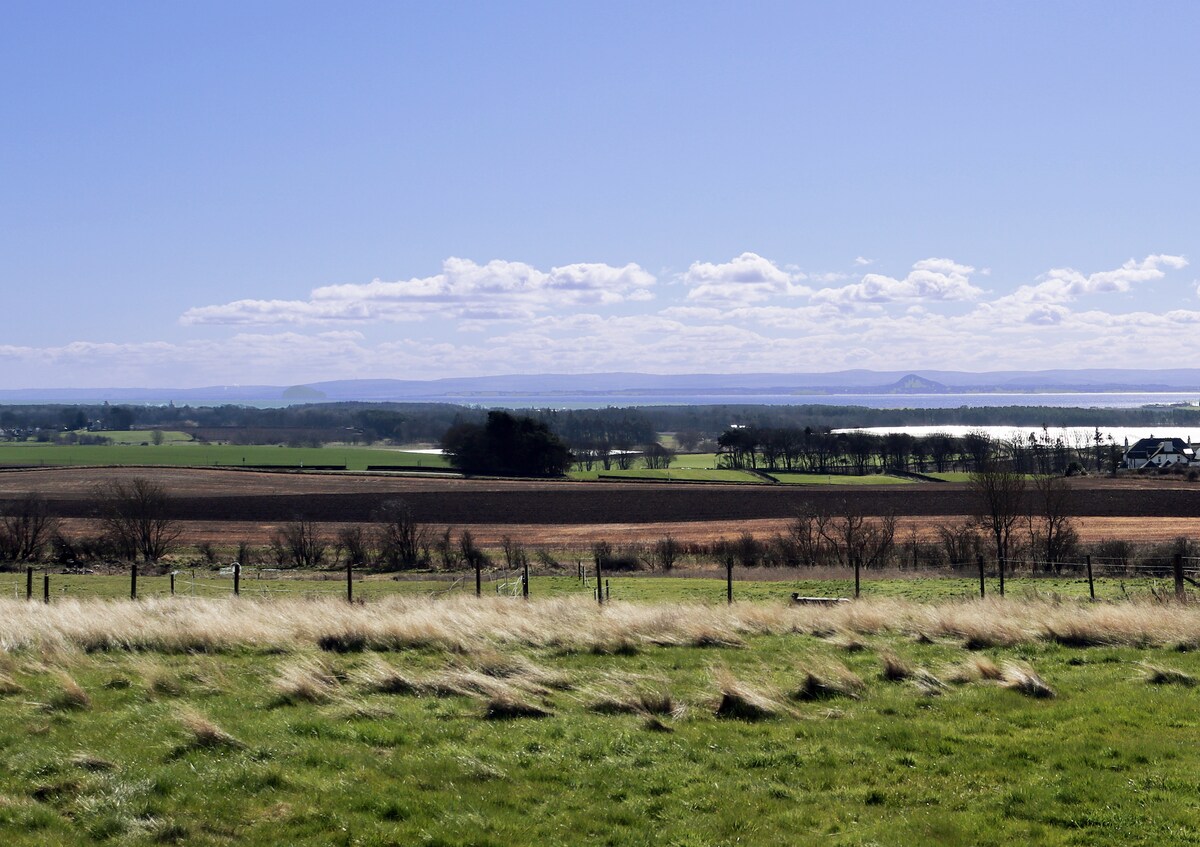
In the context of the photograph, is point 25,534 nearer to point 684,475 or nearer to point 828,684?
point 828,684

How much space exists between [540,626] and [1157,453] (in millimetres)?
128290

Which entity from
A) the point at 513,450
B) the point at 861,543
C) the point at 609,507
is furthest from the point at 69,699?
the point at 513,450

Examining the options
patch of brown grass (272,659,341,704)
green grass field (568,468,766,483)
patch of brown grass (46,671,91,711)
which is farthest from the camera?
green grass field (568,468,766,483)

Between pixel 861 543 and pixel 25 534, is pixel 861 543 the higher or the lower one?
the lower one

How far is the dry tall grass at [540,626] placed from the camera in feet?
48.7

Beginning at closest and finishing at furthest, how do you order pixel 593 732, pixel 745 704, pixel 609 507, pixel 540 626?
pixel 593 732 → pixel 745 704 → pixel 540 626 → pixel 609 507

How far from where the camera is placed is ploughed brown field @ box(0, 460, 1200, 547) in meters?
57.4

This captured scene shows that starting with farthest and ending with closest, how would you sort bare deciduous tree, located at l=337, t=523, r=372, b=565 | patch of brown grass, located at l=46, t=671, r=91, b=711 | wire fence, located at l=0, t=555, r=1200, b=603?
bare deciduous tree, located at l=337, t=523, r=372, b=565 < wire fence, located at l=0, t=555, r=1200, b=603 < patch of brown grass, located at l=46, t=671, r=91, b=711

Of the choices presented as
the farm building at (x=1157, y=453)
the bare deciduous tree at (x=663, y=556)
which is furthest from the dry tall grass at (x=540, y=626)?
the farm building at (x=1157, y=453)

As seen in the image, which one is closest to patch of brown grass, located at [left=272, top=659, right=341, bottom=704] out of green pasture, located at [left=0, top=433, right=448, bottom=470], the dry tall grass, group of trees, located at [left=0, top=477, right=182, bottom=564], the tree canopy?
the dry tall grass

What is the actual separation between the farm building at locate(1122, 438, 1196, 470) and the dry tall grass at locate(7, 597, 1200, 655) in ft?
386

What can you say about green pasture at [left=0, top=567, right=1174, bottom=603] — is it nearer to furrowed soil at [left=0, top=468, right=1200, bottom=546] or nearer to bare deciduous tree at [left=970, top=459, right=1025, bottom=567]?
bare deciduous tree at [left=970, top=459, right=1025, bottom=567]

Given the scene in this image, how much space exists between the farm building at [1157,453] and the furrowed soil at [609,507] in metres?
47.8

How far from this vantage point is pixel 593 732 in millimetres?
10062
